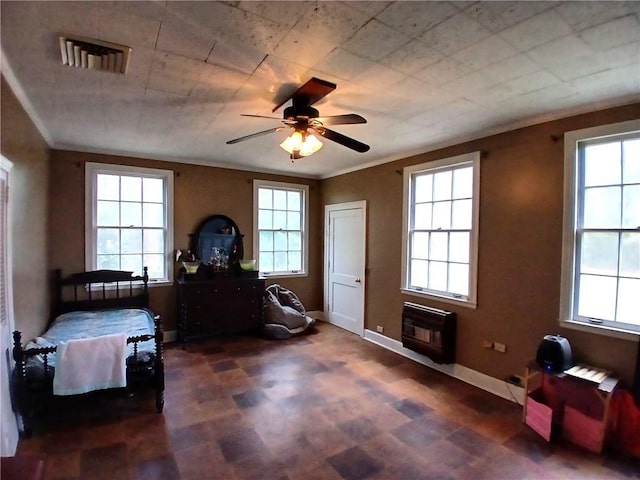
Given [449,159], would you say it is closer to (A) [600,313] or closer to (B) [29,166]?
(A) [600,313]

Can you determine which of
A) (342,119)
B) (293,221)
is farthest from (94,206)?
(342,119)

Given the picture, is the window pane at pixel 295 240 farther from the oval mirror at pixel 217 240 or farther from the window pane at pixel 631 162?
the window pane at pixel 631 162

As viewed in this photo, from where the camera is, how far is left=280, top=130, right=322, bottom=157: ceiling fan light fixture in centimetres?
253

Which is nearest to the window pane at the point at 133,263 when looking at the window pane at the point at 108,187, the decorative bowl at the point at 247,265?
the window pane at the point at 108,187

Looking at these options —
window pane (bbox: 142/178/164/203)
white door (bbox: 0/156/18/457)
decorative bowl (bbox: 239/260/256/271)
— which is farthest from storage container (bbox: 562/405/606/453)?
window pane (bbox: 142/178/164/203)

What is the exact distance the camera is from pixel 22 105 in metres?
2.70

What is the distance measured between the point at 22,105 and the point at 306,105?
2.31m

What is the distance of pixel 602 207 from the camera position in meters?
2.72

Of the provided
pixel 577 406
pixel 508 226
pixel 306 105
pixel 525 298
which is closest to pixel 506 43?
pixel 306 105

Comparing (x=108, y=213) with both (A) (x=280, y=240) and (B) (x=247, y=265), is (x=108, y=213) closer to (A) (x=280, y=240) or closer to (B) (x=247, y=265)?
(B) (x=247, y=265)

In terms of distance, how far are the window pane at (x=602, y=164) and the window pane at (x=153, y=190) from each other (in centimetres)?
494

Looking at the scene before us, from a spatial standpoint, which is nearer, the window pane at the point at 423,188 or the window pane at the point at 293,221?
the window pane at the point at 423,188

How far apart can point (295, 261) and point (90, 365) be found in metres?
3.68

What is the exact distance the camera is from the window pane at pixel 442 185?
3.90 m
